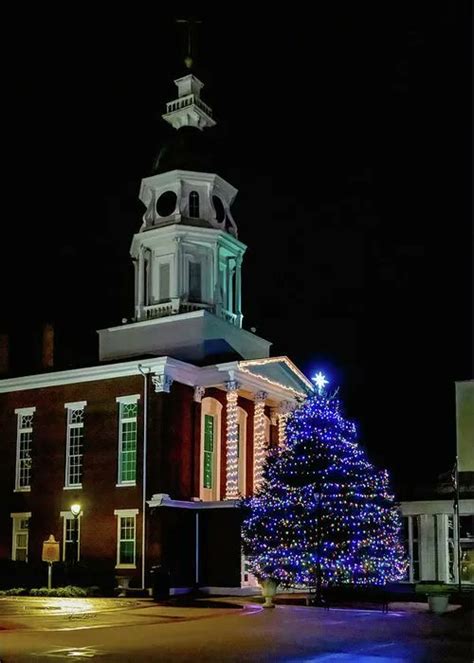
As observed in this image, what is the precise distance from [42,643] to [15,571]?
771 inches

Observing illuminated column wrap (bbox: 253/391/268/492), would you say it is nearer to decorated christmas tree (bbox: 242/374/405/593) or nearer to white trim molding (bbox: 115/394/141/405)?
white trim molding (bbox: 115/394/141/405)

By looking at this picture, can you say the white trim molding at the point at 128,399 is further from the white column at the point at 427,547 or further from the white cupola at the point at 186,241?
the white column at the point at 427,547

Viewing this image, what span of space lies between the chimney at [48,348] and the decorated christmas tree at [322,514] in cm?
1484

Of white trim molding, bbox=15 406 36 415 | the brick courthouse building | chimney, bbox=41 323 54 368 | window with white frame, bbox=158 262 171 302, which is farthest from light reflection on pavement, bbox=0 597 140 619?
window with white frame, bbox=158 262 171 302

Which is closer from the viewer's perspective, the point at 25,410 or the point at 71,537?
the point at 71,537

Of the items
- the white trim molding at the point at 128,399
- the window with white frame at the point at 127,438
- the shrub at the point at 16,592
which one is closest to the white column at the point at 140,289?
the white trim molding at the point at 128,399

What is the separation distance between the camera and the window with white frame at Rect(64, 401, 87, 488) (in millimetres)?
41125

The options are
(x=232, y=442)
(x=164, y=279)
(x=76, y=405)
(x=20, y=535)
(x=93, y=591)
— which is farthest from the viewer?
(x=164, y=279)

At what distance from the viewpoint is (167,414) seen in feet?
126

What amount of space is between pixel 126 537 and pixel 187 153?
1798 centimetres

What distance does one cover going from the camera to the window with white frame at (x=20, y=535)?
42031mm

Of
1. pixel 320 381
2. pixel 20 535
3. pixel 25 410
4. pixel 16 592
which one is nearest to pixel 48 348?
→ pixel 25 410

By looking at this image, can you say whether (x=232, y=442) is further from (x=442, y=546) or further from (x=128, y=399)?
(x=442, y=546)

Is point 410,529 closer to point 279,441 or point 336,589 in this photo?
point 279,441
